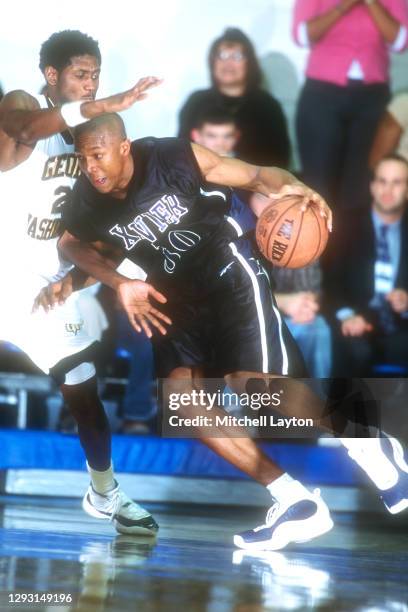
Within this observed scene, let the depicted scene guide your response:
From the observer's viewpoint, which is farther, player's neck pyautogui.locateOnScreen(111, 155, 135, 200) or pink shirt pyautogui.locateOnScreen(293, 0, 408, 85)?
pink shirt pyautogui.locateOnScreen(293, 0, 408, 85)

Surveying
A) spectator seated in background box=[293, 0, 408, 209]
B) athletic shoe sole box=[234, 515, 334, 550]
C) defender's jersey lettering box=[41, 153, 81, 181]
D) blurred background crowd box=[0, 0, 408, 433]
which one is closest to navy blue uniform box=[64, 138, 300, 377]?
defender's jersey lettering box=[41, 153, 81, 181]

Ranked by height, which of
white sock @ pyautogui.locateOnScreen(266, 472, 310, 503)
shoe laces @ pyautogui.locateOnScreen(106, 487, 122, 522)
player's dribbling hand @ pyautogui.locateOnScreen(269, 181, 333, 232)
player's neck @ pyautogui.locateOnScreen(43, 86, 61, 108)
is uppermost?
player's neck @ pyautogui.locateOnScreen(43, 86, 61, 108)

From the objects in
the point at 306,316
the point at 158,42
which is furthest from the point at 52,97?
the point at 306,316

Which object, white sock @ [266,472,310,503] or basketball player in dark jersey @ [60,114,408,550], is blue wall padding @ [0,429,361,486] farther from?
white sock @ [266,472,310,503]

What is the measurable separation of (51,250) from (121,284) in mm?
659

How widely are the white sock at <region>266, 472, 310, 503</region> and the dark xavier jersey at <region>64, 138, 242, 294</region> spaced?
0.75m

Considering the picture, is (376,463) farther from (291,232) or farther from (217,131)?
(217,131)

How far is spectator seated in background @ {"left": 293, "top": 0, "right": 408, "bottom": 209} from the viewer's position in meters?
5.44

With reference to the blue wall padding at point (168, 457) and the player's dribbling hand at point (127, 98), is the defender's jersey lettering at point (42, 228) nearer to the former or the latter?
the player's dribbling hand at point (127, 98)

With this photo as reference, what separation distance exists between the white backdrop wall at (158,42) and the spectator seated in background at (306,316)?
35.4 inches

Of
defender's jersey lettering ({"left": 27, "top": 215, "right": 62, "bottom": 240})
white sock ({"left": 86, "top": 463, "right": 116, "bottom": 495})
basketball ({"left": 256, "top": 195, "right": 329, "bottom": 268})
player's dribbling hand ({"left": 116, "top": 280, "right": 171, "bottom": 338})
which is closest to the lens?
player's dribbling hand ({"left": 116, "top": 280, "right": 171, "bottom": 338})

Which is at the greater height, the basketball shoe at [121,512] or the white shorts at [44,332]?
the white shorts at [44,332]

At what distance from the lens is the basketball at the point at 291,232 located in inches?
142

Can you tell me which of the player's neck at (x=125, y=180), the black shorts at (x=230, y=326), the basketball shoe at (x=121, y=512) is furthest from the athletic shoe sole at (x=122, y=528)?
the player's neck at (x=125, y=180)
